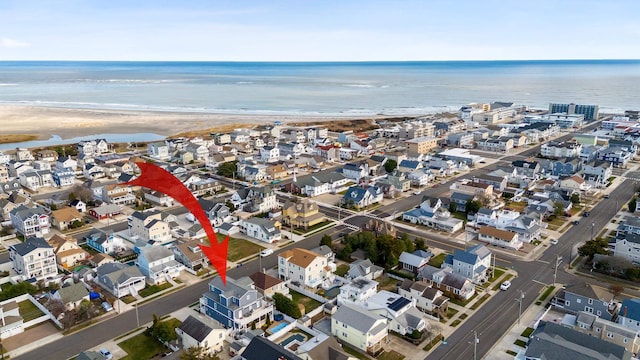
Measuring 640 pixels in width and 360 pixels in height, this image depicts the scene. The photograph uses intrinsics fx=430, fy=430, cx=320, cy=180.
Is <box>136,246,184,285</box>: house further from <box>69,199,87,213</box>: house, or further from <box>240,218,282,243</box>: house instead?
<box>69,199,87,213</box>: house

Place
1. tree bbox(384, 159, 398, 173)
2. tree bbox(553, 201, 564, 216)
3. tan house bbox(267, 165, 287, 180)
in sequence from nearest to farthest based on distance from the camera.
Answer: tree bbox(553, 201, 564, 216), tan house bbox(267, 165, 287, 180), tree bbox(384, 159, 398, 173)

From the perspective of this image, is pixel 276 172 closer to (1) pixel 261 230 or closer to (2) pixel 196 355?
(1) pixel 261 230

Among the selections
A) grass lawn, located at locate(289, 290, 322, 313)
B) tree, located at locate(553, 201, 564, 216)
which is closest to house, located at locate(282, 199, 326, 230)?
grass lawn, located at locate(289, 290, 322, 313)

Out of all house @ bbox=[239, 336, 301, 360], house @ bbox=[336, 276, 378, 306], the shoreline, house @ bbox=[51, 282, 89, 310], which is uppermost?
the shoreline

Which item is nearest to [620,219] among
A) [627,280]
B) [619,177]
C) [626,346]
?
[627,280]

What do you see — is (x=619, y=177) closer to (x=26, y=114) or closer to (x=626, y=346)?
(x=626, y=346)

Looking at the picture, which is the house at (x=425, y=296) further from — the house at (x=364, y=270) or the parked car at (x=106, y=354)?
the parked car at (x=106, y=354)

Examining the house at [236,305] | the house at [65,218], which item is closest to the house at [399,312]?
the house at [236,305]
